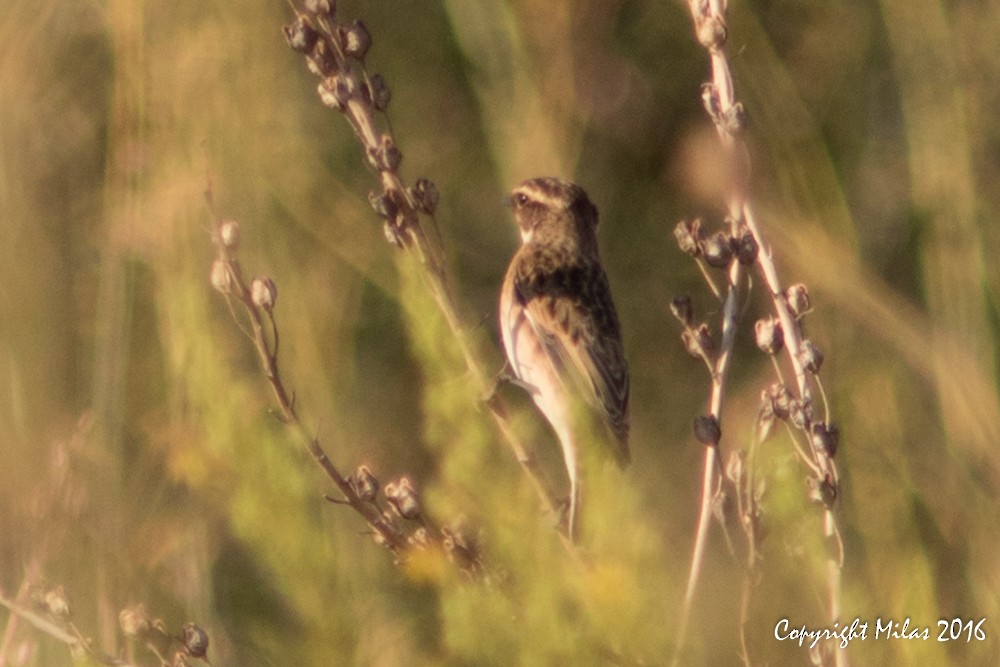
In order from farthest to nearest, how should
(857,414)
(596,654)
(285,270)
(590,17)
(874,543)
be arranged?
(590,17)
(285,270)
(857,414)
(874,543)
(596,654)

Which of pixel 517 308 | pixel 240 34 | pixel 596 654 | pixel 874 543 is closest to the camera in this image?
pixel 596 654

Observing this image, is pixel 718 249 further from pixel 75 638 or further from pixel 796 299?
pixel 75 638

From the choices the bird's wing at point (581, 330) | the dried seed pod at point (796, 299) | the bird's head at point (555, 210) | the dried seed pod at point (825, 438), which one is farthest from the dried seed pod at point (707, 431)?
the bird's head at point (555, 210)

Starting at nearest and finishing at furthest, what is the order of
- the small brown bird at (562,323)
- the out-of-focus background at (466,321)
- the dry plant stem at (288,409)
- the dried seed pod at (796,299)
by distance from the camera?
the out-of-focus background at (466,321) < the dry plant stem at (288,409) < the dried seed pod at (796,299) < the small brown bird at (562,323)

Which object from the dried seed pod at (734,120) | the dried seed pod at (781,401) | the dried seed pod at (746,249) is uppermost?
the dried seed pod at (734,120)

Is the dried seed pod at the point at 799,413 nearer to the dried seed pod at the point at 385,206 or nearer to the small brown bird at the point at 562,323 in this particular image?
the dried seed pod at the point at 385,206

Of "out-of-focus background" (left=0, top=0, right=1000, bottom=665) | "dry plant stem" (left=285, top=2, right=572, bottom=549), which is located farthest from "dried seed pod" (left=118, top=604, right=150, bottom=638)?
"dry plant stem" (left=285, top=2, right=572, bottom=549)

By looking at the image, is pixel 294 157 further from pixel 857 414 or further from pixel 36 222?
pixel 857 414

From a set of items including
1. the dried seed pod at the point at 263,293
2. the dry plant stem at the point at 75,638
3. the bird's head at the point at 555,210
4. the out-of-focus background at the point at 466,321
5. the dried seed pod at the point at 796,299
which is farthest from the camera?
the bird's head at the point at 555,210

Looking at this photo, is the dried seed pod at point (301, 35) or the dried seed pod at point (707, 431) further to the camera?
the dried seed pod at point (301, 35)

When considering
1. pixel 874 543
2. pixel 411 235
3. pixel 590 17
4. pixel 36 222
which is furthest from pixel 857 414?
pixel 590 17
